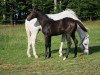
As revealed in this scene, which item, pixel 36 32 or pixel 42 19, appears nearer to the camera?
pixel 42 19

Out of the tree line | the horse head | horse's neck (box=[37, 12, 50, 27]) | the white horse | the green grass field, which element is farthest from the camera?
the tree line

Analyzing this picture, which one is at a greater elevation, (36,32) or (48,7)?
(36,32)

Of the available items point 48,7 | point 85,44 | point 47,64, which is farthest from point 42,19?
point 48,7

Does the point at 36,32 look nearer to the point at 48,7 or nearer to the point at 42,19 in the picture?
the point at 42,19

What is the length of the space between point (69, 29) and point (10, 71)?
3535 millimetres

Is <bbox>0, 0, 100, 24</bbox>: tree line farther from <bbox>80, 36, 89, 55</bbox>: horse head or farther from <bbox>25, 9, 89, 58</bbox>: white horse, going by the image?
<bbox>80, 36, 89, 55</bbox>: horse head

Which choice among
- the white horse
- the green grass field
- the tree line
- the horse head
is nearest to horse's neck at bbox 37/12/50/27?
the white horse

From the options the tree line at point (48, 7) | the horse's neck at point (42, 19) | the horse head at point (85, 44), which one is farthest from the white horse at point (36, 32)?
the tree line at point (48, 7)

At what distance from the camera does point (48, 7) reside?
40156 millimetres

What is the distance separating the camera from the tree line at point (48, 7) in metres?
37.8

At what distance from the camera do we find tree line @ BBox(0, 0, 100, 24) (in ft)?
124

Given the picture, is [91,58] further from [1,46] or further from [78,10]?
[78,10]

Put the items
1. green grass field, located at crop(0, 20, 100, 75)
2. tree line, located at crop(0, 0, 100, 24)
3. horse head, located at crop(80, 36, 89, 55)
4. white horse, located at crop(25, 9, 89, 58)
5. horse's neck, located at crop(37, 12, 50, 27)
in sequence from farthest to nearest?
tree line, located at crop(0, 0, 100, 24)
horse head, located at crop(80, 36, 89, 55)
white horse, located at crop(25, 9, 89, 58)
horse's neck, located at crop(37, 12, 50, 27)
green grass field, located at crop(0, 20, 100, 75)

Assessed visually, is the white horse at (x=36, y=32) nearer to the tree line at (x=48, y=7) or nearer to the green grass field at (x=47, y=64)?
the green grass field at (x=47, y=64)
